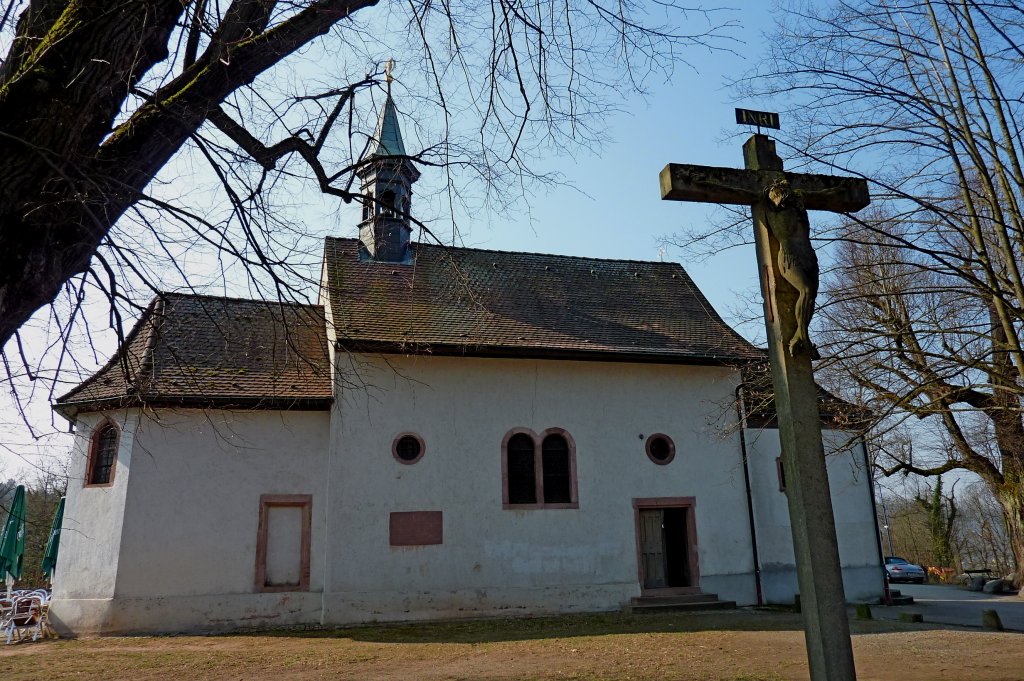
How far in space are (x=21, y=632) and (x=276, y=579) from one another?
4.48m

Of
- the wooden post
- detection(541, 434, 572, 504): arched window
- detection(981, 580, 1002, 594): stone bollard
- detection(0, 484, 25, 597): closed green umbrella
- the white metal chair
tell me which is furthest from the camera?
detection(981, 580, 1002, 594): stone bollard

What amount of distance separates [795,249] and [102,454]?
14.2 m

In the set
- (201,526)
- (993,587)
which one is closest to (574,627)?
(201,526)

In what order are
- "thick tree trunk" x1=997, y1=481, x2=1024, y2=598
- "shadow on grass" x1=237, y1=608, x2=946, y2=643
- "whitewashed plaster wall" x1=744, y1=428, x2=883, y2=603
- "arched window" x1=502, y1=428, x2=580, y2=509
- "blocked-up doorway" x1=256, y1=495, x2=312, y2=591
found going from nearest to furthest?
1. "shadow on grass" x1=237, y1=608, x2=946, y2=643
2. "blocked-up doorway" x1=256, y1=495, x2=312, y2=591
3. "arched window" x1=502, y1=428, x2=580, y2=509
4. "whitewashed plaster wall" x1=744, y1=428, x2=883, y2=603
5. "thick tree trunk" x1=997, y1=481, x2=1024, y2=598

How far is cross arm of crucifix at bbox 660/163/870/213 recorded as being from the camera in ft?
18.3

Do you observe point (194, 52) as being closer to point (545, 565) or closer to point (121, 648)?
point (121, 648)

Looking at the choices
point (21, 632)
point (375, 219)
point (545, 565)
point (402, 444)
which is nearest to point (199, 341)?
point (402, 444)

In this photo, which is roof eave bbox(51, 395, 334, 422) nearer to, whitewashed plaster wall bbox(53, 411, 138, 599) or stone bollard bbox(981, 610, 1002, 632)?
whitewashed plaster wall bbox(53, 411, 138, 599)

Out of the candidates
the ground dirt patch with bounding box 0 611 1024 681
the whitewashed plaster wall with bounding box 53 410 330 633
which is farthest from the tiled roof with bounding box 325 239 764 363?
the ground dirt patch with bounding box 0 611 1024 681

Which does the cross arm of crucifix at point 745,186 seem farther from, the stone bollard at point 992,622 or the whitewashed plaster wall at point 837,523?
the whitewashed plaster wall at point 837,523

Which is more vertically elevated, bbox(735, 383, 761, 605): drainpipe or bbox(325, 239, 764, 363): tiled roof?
bbox(325, 239, 764, 363): tiled roof

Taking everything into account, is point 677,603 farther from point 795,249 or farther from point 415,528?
point 795,249

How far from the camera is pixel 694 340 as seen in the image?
17828mm

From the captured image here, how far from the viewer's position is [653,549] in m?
16.5
